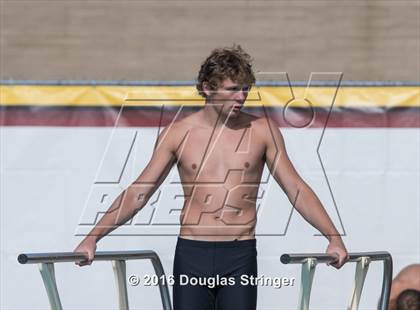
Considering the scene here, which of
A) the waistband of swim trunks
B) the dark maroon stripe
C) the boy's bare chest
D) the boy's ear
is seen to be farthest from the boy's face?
the dark maroon stripe

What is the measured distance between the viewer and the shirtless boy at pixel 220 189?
13.0 feet

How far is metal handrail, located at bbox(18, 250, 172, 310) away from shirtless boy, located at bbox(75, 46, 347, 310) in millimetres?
127

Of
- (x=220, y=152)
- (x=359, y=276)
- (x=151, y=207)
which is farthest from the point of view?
(x=151, y=207)

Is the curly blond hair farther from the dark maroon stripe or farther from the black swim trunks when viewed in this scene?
the dark maroon stripe

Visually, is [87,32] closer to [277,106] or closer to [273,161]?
[277,106]

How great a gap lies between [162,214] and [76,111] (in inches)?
31.4

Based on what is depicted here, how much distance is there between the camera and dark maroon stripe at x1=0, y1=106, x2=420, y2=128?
5.53 m

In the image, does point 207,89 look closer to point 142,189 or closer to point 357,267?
point 142,189

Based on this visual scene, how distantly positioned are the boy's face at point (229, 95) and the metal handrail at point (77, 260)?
2.60 feet

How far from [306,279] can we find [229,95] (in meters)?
0.83

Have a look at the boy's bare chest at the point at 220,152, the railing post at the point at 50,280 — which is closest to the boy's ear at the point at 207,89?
the boy's bare chest at the point at 220,152

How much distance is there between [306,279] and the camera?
3.88 meters

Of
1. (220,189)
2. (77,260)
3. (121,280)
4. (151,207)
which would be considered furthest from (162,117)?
(77,260)

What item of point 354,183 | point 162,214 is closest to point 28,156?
point 162,214
